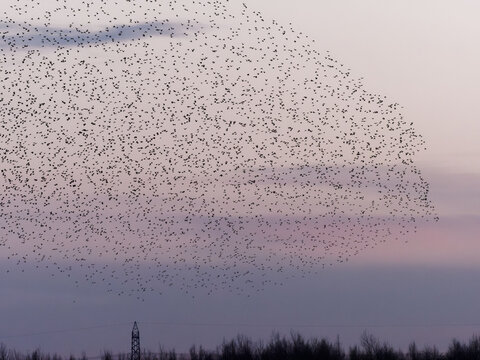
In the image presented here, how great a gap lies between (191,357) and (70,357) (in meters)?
9.12

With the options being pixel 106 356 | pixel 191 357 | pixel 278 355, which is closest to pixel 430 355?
pixel 278 355

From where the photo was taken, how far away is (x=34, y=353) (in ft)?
211

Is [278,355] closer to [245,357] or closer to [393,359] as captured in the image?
[245,357]

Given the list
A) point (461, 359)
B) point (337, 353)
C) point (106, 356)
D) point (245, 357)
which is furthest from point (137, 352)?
point (461, 359)

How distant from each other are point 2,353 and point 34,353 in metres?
4.32

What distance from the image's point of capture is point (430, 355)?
60562mm

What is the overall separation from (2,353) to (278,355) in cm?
1898

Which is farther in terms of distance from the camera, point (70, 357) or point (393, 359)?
point (70, 357)

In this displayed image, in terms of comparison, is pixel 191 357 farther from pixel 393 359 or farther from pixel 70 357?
pixel 393 359

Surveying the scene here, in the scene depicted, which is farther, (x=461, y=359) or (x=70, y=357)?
(x=70, y=357)

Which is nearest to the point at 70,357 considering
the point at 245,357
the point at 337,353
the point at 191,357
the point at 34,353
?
the point at 34,353

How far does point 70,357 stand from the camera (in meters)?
64.1

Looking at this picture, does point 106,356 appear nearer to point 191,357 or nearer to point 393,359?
point 191,357

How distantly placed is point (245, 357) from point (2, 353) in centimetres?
1678
